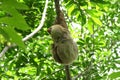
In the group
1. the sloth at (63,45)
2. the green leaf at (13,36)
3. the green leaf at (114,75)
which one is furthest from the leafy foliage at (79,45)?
the green leaf at (13,36)

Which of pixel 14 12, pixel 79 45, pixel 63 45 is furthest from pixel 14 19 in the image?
pixel 79 45

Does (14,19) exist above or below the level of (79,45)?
above

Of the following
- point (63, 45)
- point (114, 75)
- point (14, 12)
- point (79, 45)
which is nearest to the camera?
point (14, 12)

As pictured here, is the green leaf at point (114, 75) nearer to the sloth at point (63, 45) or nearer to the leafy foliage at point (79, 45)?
the sloth at point (63, 45)

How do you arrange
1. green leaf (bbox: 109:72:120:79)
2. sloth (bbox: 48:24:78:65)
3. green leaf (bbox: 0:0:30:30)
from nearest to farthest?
green leaf (bbox: 0:0:30:30), green leaf (bbox: 109:72:120:79), sloth (bbox: 48:24:78:65)

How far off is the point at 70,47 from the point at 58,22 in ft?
1.01

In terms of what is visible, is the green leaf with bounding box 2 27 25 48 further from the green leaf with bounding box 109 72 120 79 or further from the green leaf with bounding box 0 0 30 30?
the green leaf with bounding box 109 72 120 79

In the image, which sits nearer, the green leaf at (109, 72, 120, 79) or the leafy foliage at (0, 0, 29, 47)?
the leafy foliage at (0, 0, 29, 47)

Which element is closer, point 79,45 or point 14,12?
point 14,12

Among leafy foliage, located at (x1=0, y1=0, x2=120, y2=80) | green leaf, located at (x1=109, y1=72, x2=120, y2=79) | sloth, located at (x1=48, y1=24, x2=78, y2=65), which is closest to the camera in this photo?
green leaf, located at (x1=109, y1=72, x2=120, y2=79)

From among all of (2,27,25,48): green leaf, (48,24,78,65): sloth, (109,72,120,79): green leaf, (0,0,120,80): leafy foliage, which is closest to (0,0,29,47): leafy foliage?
(2,27,25,48): green leaf

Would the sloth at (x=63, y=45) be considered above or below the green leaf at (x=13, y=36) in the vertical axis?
below

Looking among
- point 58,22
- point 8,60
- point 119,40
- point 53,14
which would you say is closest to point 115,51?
point 119,40

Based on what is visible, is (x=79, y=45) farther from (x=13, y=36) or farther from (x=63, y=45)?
(x=13, y=36)
